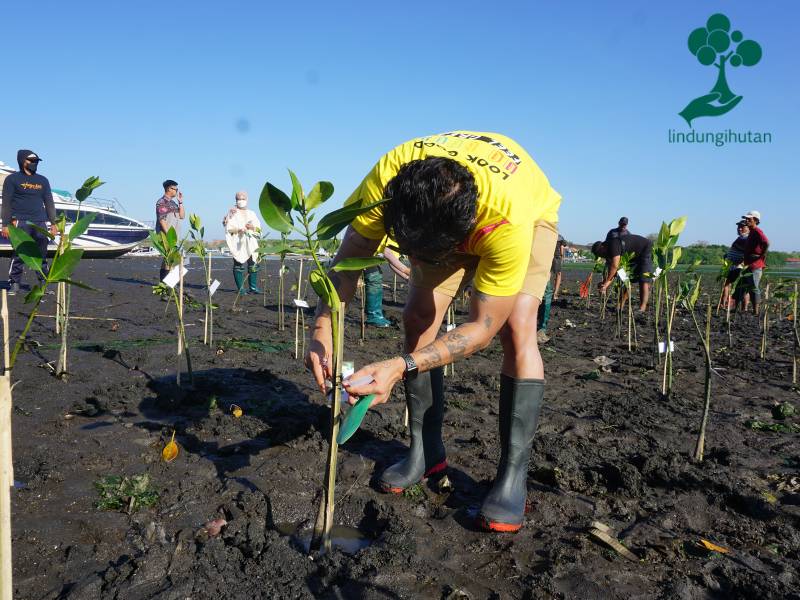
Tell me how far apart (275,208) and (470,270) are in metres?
1.15

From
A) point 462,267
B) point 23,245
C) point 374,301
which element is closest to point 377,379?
point 462,267

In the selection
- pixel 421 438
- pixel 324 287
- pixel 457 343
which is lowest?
pixel 421 438

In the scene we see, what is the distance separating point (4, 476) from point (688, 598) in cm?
203

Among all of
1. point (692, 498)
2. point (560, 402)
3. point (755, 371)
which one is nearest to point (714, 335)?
point (755, 371)

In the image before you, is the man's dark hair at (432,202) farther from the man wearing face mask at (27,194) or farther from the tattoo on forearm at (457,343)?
the man wearing face mask at (27,194)

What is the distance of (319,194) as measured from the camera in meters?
1.74

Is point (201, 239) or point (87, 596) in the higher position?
point (201, 239)

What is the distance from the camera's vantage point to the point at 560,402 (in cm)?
427

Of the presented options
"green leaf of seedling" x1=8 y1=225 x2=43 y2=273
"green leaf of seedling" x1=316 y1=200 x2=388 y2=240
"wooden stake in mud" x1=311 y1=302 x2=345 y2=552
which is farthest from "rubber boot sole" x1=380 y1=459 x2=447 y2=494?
"green leaf of seedling" x1=8 y1=225 x2=43 y2=273

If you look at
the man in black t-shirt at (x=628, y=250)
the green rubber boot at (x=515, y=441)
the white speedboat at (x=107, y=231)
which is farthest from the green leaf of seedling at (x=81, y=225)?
the white speedboat at (x=107, y=231)

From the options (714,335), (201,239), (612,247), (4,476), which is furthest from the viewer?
(612,247)

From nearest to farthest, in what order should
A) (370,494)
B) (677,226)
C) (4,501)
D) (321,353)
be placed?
(4,501) < (321,353) < (370,494) < (677,226)

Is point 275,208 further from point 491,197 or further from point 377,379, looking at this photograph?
point 491,197

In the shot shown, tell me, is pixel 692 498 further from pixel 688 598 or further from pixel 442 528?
pixel 442 528
